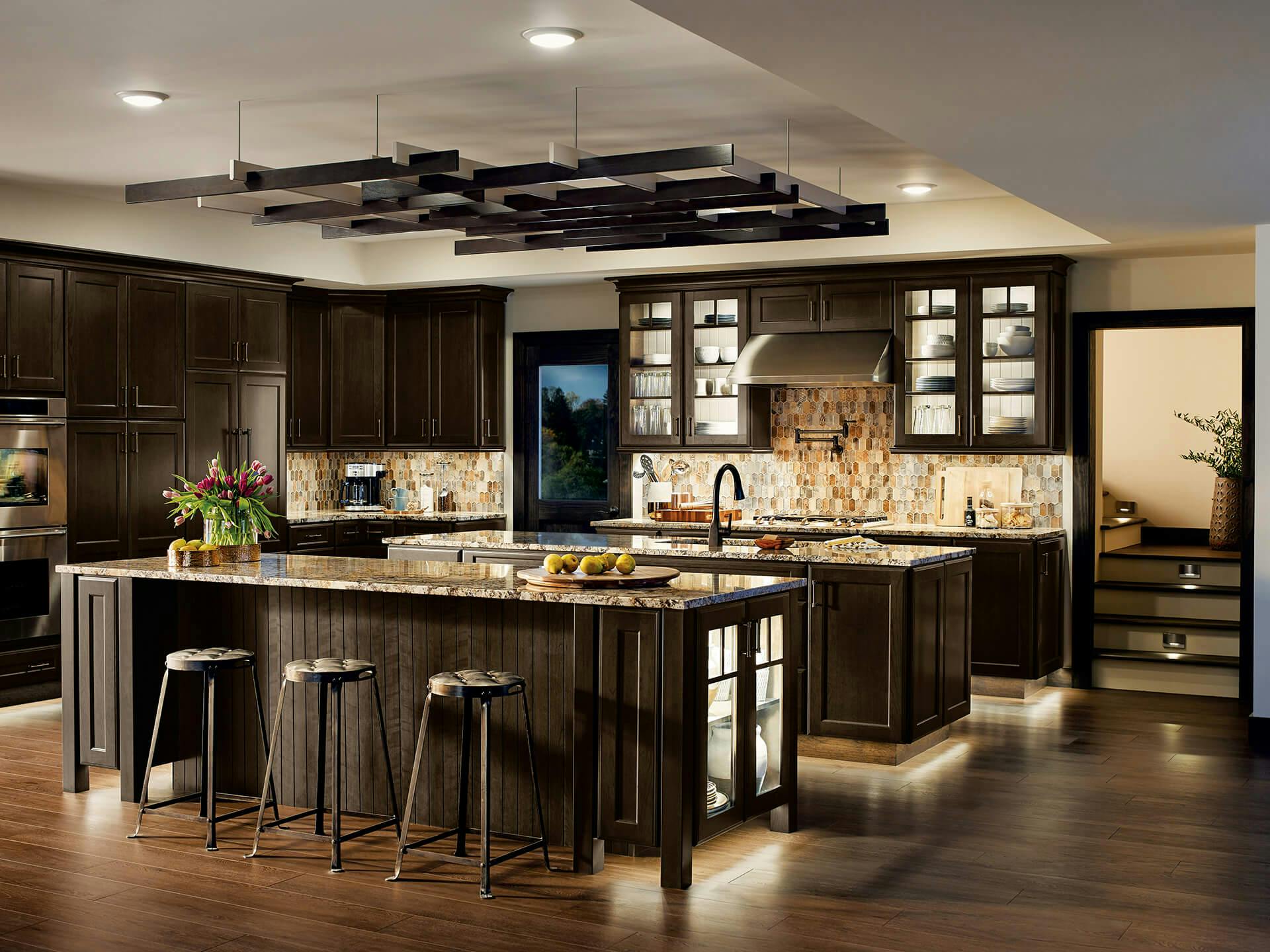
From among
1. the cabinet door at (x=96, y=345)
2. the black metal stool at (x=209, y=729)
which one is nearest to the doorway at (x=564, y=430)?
the cabinet door at (x=96, y=345)

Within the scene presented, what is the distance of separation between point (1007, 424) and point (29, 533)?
228 inches

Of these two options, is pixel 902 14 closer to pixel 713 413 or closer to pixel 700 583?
pixel 700 583

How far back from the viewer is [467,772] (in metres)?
4.67

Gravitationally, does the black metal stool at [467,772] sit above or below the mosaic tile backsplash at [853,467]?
below

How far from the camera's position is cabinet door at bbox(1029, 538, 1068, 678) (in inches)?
311

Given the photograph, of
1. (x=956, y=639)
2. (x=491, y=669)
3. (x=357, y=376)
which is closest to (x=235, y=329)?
(x=357, y=376)

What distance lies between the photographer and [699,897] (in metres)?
4.23

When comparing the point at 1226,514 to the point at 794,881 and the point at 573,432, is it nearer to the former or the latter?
the point at 573,432

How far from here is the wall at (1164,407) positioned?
35.0ft

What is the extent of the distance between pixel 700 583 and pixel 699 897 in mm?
1111

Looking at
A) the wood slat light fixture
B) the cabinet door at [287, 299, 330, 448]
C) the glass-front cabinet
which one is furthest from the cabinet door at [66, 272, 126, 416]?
the glass-front cabinet

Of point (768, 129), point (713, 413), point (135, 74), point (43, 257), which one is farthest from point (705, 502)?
point (135, 74)

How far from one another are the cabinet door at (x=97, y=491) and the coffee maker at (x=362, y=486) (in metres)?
2.52

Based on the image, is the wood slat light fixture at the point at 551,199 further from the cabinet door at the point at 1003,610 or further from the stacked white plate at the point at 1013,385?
the cabinet door at the point at 1003,610
